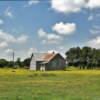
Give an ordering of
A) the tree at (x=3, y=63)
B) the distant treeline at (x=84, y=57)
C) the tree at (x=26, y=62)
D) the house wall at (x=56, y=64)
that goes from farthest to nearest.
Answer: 1. the distant treeline at (x=84, y=57)
2. the tree at (x=26, y=62)
3. the tree at (x=3, y=63)
4. the house wall at (x=56, y=64)

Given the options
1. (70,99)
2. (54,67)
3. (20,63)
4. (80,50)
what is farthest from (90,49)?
(70,99)

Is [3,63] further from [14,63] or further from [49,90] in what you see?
[49,90]

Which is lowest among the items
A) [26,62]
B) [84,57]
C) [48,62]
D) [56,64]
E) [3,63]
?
[56,64]

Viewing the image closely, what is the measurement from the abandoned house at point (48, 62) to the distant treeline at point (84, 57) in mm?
26474

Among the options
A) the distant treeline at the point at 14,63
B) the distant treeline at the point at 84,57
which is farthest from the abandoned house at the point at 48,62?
the distant treeline at the point at 84,57

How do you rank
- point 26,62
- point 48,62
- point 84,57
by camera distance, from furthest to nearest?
point 84,57, point 26,62, point 48,62

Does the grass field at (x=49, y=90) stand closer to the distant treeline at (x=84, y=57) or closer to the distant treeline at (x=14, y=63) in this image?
the distant treeline at (x=14, y=63)

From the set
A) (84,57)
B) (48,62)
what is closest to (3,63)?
(48,62)

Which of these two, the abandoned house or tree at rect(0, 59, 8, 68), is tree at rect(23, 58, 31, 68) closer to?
tree at rect(0, 59, 8, 68)

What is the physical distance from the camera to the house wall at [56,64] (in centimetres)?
12569

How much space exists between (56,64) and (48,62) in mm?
4026

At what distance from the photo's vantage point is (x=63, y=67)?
5069 inches

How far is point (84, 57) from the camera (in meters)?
166

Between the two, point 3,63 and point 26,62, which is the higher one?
point 26,62
